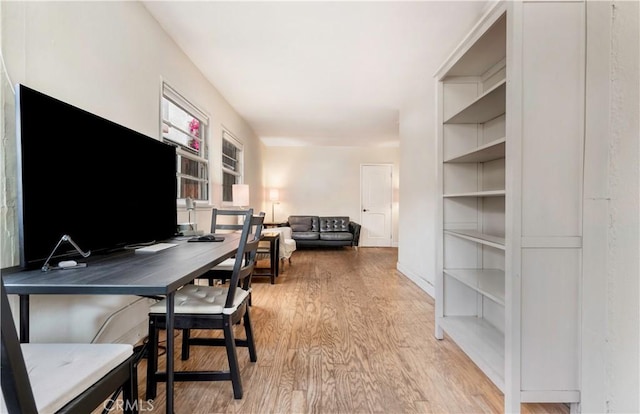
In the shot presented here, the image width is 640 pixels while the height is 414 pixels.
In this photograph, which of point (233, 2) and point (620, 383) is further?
point (233, 2)

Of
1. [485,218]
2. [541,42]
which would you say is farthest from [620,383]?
[541,42]

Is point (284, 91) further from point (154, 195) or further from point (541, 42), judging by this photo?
point (541, 42)

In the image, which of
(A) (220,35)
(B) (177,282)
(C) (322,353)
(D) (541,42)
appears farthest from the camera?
(A) (220,35)

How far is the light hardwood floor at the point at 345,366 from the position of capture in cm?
140

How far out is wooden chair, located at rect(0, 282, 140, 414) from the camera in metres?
0.59

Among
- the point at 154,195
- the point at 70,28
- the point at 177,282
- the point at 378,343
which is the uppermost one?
the point at 70,28

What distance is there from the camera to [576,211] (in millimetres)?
1299

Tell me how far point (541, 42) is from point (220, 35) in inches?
92.3

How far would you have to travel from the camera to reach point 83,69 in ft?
5.26

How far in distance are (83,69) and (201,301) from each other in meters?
1.49

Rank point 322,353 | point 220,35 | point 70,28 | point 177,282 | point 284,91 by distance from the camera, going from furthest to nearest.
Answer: point 284,91
point 220,35
point 322,353
point 70,28
point 177,282

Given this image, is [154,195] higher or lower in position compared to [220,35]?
lower

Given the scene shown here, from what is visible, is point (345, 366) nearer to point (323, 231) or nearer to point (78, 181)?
point (78, 181)

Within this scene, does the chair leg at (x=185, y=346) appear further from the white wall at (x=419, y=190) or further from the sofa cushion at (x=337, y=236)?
the sofa cushion at (x=337, y=236)
